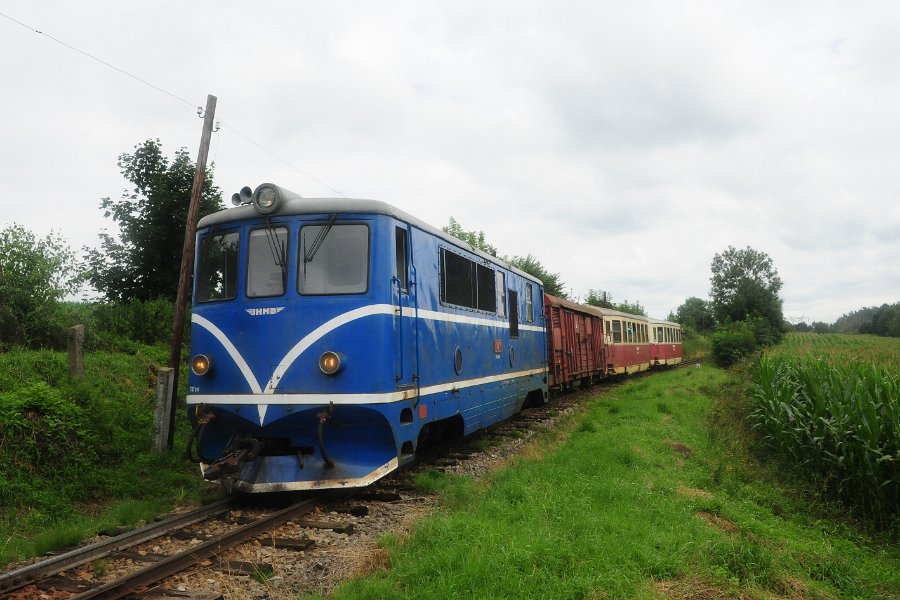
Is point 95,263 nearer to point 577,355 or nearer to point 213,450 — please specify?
point 213,450

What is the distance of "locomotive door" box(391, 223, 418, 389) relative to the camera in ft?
22.4

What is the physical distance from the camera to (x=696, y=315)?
96.5m

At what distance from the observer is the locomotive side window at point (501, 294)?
10891 millimetres

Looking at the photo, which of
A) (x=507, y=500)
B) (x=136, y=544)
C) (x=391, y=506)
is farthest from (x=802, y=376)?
(x=136, y=544)

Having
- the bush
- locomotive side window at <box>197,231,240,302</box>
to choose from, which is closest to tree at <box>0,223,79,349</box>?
locomotive side window at <box>197,231,240,302</box>

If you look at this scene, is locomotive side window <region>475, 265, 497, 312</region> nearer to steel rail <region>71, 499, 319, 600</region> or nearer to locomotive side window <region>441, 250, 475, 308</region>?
locomotive side window <region>441, 250, 475, 308</region>

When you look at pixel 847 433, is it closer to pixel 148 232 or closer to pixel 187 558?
pixel 187 558

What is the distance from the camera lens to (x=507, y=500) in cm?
645

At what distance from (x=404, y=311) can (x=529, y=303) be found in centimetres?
665

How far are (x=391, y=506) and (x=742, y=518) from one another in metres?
3.70

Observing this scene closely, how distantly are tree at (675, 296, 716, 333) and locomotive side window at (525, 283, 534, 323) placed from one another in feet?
255

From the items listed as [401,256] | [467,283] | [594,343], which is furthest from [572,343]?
[401,256]

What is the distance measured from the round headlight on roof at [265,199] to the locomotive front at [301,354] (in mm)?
11

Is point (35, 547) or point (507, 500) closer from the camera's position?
point (35, 547)
